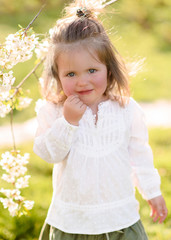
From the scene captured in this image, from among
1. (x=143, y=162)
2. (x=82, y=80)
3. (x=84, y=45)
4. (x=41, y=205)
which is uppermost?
(x=84, y=45)

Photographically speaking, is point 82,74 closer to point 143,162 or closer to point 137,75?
point 143,162

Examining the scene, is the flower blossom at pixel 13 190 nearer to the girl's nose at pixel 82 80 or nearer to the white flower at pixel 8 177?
the white flower at pixel 8 177

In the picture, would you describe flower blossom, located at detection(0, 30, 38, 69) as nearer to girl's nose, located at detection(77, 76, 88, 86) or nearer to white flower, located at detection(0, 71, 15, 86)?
white flower, located at detection(0, 71, 15, 86)

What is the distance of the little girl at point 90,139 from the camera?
195cm

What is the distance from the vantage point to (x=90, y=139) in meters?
2.03

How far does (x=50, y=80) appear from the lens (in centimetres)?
217

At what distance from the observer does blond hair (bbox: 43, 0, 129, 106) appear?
6.41ft

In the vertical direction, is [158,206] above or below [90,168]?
below

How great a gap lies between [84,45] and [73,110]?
31 centimetres

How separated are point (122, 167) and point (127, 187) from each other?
0.11 m

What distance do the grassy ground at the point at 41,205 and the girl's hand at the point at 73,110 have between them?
1494 millimetres

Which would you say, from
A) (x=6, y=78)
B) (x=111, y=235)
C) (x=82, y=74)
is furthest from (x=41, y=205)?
(x=82, y=74)

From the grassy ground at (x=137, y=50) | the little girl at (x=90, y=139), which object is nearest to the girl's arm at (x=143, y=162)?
the little girl at (x=90, y=139)

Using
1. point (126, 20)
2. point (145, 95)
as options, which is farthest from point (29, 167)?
point (126, 20)
